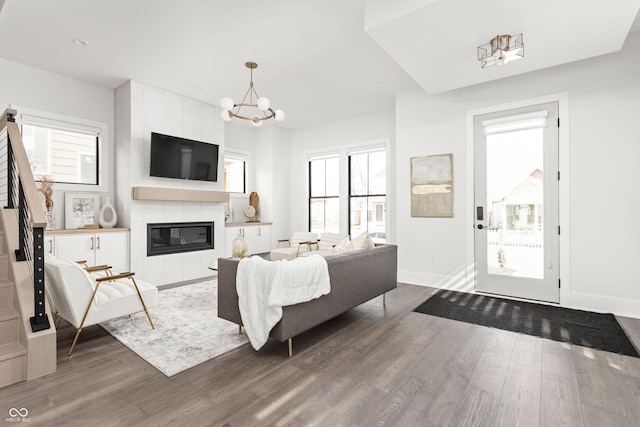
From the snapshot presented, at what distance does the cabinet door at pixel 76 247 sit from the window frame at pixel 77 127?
2.92ft

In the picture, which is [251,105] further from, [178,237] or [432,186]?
[432,186]

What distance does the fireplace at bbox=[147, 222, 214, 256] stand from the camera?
4887 mm

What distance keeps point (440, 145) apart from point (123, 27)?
4267 mm

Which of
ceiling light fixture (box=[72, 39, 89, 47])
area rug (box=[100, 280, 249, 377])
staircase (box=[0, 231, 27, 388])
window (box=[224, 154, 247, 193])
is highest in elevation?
ceiling light fixture (box=[72, 39, 89, 47])

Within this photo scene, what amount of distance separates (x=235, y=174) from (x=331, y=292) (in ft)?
15.9

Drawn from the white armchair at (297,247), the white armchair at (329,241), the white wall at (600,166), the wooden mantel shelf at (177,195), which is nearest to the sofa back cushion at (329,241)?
the white armchair at (329,241)

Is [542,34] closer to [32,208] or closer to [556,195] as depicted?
[556,195]

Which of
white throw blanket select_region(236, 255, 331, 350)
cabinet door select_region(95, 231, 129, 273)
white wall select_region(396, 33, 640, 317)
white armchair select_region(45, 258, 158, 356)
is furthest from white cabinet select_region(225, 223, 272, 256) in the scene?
white wall select_region(396, 33, 640, 317)

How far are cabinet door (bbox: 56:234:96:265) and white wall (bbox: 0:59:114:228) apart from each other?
574 mm

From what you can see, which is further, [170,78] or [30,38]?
[170,78]

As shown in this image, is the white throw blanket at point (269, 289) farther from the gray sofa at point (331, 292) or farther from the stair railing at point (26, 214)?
the stair railing at point (26, 214)

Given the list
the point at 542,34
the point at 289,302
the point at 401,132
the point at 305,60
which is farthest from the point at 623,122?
the point at 289,302

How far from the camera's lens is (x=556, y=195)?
3799 mm

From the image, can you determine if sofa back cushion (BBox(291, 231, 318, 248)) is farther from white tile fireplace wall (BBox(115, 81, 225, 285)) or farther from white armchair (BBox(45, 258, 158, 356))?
white armchair (BBox(45, 258, 158, 356))
